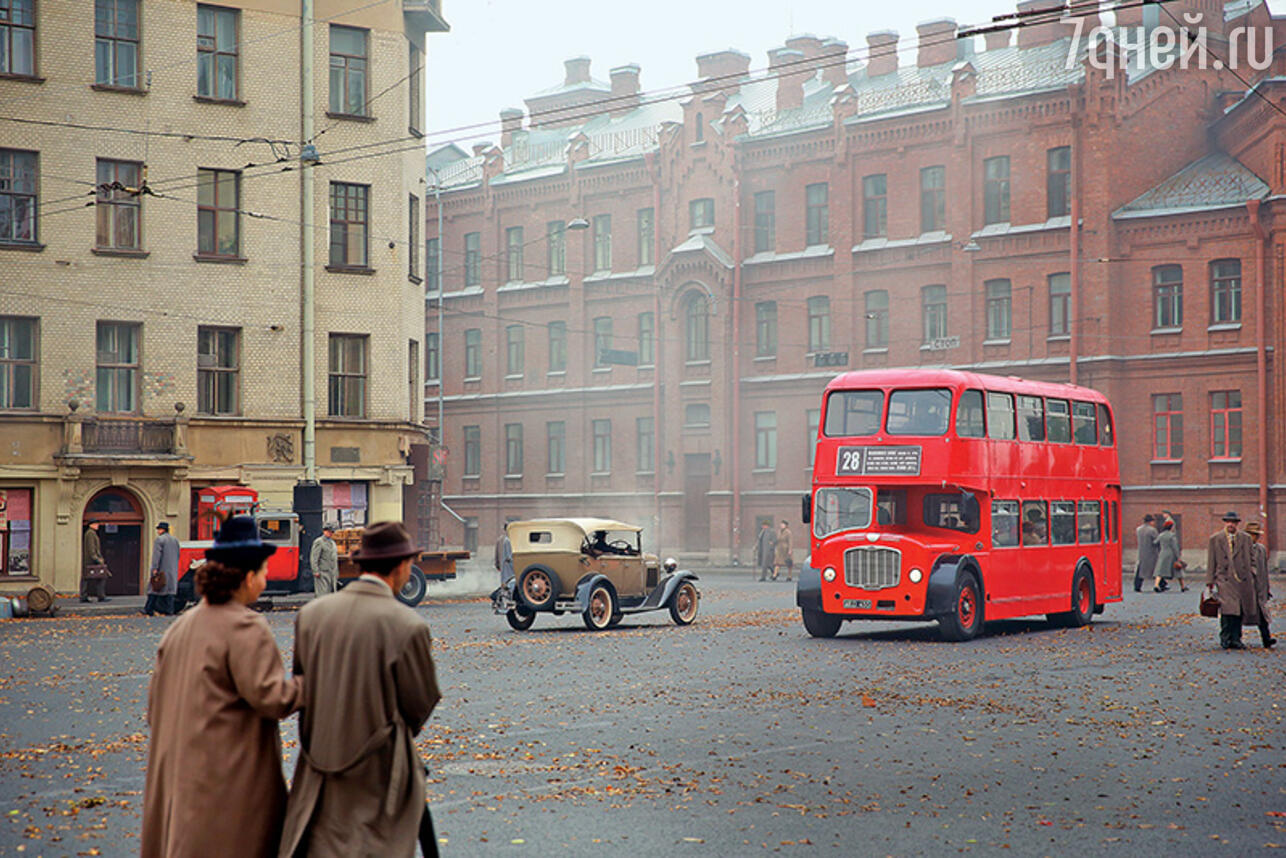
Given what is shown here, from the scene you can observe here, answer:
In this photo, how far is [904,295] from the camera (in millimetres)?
53469

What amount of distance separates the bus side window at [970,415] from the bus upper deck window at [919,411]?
0.60 feet

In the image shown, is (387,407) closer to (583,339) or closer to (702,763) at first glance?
(583,339)

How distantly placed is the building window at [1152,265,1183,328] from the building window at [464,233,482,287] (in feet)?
96.9

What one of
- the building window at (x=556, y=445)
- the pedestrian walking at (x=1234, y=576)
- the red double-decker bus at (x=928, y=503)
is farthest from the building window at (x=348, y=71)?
the building window at (x=556, y=445)

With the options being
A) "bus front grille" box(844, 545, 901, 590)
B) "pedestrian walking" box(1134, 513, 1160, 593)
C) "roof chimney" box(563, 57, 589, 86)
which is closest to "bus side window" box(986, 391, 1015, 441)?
"bus front grille" box(844, 545, 901, 590)

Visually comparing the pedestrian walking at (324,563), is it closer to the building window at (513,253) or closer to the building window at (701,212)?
the building window at (701,212)

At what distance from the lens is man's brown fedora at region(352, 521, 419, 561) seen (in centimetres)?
602

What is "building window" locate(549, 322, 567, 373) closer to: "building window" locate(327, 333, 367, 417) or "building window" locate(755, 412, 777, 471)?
"building window" locate(755, 412, 777, 471)

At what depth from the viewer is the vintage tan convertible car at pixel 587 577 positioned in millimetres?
25562

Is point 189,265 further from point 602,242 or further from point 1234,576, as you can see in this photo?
point 602,242

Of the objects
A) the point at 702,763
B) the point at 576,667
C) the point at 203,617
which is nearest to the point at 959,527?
the point at 576,667

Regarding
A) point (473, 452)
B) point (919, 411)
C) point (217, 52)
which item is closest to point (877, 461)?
point (919, 411)

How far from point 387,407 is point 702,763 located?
28457 millimetres

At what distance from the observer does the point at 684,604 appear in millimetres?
26891
